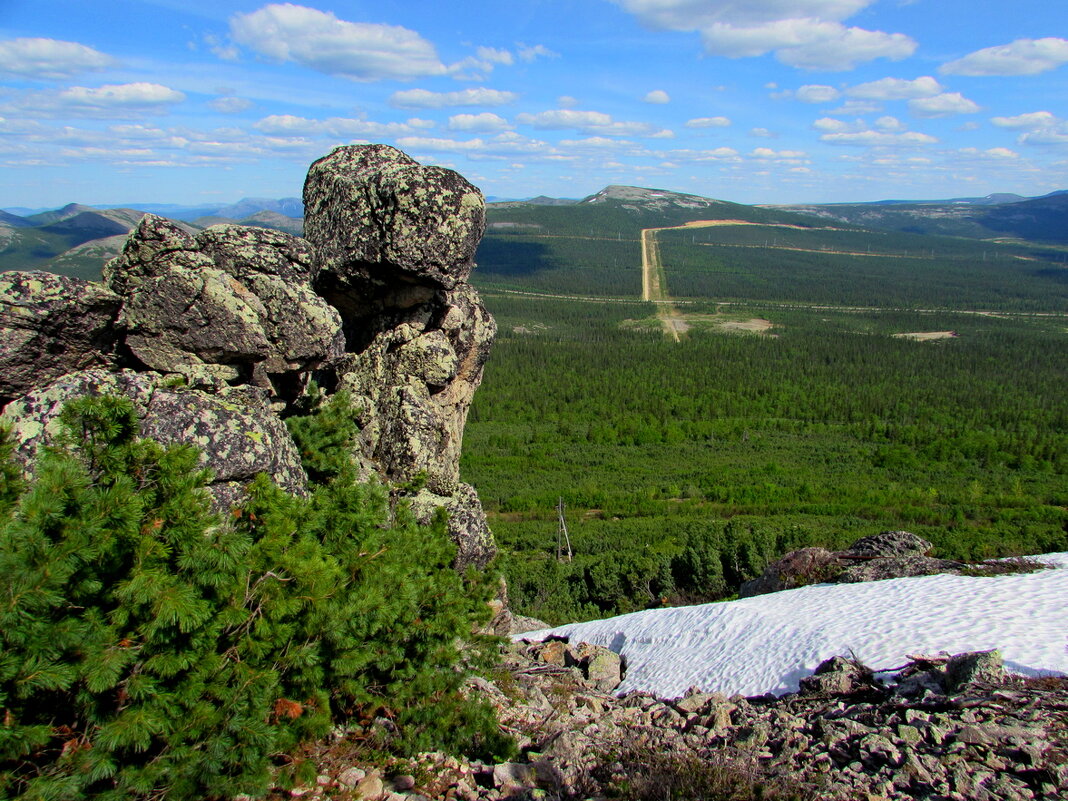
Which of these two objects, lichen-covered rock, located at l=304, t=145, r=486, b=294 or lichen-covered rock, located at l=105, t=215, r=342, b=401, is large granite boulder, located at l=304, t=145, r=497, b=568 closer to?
lichen-covered rock, located at l=304, t=145, r=486, b=294

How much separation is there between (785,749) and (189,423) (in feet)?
22.2

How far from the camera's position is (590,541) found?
38031 millimetres

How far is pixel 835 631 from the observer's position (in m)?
11.9

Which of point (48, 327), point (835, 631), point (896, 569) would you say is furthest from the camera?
point (896, 569)

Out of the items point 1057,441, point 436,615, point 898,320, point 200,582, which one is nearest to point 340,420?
point 436,615

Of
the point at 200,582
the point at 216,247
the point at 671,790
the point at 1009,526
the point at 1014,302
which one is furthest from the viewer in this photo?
the point at 1014,302

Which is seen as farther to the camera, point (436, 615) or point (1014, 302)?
point (1014, 302)

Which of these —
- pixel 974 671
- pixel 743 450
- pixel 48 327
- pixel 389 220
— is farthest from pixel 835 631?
pixel 743 450

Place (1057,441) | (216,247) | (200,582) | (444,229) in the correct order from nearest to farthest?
(200,582), (216,247), (444,229), (1057,441)

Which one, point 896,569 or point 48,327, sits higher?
point 48,327

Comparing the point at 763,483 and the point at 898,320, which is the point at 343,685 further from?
the point at 898,320

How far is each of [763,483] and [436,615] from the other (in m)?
47.0

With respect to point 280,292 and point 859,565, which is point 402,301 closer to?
point 280,292

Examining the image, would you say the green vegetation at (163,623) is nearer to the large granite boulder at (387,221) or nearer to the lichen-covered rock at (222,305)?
the lichen-covered rock at (222,305)
